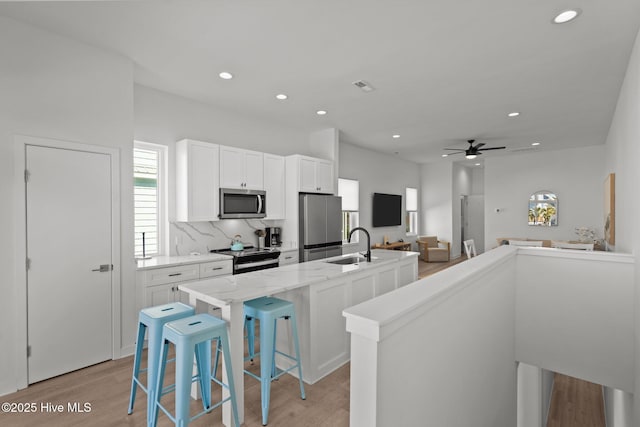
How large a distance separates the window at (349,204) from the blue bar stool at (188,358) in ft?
15.6

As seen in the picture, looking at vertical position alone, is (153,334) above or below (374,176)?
below

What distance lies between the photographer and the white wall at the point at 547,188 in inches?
282

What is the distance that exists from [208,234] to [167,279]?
1.04m

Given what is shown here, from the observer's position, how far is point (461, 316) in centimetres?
173

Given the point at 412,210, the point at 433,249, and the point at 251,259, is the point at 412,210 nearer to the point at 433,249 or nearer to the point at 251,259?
the point at 433,249

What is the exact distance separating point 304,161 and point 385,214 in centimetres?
344

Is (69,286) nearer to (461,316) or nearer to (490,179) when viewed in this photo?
(461,316)

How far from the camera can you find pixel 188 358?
5.91 feet

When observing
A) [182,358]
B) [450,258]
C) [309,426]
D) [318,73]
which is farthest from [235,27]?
[450,258]

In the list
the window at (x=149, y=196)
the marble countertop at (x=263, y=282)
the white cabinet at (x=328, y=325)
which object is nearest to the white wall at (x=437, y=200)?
the marble countertop at (x=263, y=282)

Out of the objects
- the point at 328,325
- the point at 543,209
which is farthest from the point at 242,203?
the point at 543,209

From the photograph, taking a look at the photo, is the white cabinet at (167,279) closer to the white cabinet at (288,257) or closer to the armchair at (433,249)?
the white cabinet at (288,257)

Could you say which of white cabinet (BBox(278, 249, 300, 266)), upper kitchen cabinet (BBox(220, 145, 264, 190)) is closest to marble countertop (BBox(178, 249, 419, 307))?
white cabinet (BBox(278, 249, 300, 266))

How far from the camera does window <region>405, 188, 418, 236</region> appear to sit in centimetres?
927
